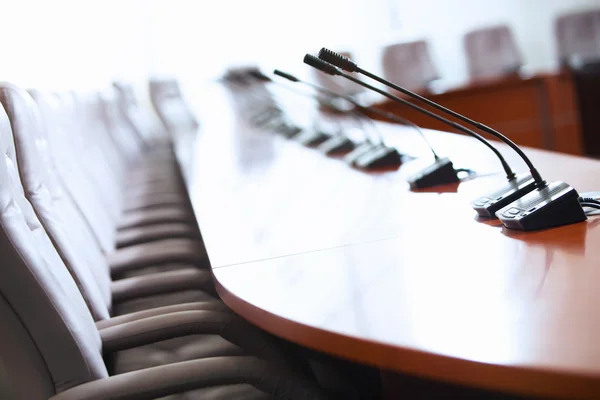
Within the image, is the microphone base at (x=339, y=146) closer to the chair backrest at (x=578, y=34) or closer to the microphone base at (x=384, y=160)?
the microphone base at (x=384, y=160)

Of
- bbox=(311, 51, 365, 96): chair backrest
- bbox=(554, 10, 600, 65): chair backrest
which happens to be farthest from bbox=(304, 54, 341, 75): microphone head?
bbox=(554, 10, 600, 65): chair backrest

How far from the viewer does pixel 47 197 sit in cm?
184

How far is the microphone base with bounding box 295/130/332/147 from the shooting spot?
Answer: 3.69m

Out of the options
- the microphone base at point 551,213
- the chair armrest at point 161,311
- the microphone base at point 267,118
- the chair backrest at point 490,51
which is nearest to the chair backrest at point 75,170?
the chair armrest at point 161,311

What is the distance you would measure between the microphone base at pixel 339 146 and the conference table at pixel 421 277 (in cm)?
77

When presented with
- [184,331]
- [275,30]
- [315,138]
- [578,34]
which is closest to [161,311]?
[184,331]

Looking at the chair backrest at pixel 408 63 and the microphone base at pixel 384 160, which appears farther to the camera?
the chair backrest at pixel 408 63

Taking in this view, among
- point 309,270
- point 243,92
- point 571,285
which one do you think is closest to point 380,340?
point 571,285

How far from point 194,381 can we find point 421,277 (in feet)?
1.45

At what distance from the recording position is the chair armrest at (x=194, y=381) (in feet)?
4.38

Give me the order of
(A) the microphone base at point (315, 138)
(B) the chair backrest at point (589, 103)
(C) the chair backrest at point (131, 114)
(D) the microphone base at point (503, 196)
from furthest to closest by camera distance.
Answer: (C) the chair backrest at point (131, 114), (B) the chair backrest at point (589, 103), (A) the microphone base at point (315, 138), (D) the microphone base at point (503, 196)

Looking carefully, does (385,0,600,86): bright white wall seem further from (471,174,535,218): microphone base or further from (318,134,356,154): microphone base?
(471,174,535,218): microphone base

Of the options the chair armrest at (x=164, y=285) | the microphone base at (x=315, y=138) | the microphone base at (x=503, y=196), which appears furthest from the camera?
the microphone base at (x=315, y=138)

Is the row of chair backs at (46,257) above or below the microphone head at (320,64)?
below
